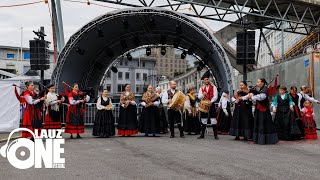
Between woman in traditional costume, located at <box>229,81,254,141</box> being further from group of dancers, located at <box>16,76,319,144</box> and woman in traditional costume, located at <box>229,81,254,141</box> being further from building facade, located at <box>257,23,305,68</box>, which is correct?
building facade, located at <box>257,23,305,68</box>

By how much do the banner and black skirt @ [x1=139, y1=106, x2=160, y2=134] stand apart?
16.4ft

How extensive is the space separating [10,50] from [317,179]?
6969 centimetres

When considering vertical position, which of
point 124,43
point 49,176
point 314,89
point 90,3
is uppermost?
point 90,3

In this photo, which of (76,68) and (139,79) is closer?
(76,68)

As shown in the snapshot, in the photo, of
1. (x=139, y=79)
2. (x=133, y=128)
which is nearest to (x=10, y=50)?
(x=139, y=79)

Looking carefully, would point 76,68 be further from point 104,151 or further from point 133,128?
point 104,151

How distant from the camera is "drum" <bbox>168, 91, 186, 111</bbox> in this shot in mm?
11591

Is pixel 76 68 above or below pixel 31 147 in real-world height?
above

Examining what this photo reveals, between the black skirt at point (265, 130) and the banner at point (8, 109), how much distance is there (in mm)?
8552

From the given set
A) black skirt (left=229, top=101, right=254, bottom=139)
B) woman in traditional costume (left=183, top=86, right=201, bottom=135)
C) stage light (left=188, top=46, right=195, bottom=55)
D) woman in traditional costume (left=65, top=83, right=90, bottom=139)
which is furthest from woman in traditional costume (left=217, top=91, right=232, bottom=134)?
stage light (left=188, top=46, right=195, bottom=55)

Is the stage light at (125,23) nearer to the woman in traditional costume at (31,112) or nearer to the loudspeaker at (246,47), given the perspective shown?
the loudspeaker at (246,47)

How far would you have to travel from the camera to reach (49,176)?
232 inches

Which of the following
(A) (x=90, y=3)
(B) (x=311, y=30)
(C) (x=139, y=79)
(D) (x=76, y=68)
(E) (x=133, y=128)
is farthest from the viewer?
(C) (x=139, y=79)

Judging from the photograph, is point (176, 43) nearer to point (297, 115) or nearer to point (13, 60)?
point (297, 115)
